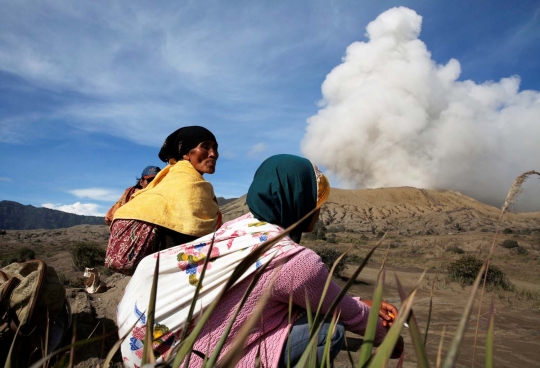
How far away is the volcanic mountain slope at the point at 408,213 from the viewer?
45.1m

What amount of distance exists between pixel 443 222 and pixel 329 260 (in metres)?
37.3

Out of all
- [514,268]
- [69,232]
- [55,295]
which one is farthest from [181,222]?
[69,232]

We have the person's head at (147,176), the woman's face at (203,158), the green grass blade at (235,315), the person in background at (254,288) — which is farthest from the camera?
the person's head at (147,176)

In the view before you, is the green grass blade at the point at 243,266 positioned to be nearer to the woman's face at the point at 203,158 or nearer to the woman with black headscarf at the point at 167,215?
the woman with black headscarf at the point at 167,215

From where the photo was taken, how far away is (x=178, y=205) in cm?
233

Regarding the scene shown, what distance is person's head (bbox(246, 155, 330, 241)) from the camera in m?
1.86

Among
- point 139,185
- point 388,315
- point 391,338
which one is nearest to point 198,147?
point 139,185

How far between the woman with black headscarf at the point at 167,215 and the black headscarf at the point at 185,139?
1 centimetres

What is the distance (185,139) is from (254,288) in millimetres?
1338

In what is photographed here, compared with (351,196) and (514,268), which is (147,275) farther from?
(351,196)

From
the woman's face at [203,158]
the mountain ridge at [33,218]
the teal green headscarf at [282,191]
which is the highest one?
the mountain ridge at [33,218]

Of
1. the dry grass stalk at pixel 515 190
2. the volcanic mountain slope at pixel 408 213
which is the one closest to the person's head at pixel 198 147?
the dry grass stalk at pixel 515 190

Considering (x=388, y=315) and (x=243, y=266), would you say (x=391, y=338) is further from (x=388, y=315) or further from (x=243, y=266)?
(x=388, y=315)

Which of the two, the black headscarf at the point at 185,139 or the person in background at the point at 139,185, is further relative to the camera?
the person in background at the point at 139,185
